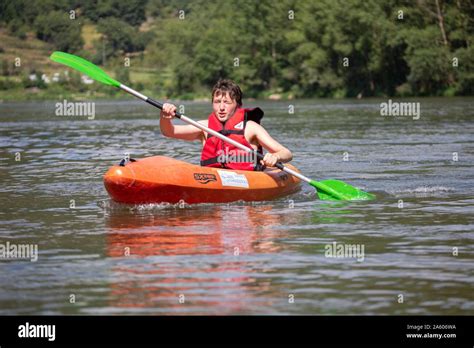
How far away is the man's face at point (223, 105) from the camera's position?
12516 millimetres

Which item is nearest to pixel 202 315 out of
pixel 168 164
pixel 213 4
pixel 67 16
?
pixel 168 164

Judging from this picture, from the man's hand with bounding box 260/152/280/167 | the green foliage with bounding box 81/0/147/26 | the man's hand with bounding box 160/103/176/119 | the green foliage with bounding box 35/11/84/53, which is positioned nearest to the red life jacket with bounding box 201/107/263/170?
the man's hand with bounding box 260/152/280/167

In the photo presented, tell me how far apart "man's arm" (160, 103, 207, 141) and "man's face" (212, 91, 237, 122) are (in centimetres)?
33

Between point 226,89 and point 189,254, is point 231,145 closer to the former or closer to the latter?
point 226,89

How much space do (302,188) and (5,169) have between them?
242 inches

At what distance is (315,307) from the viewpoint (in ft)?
22.2

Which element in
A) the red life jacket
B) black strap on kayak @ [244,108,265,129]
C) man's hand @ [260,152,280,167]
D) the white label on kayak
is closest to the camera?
man's hand @ [260,152,280,167]

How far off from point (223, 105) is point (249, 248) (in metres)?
3.81

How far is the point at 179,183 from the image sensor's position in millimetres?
11867

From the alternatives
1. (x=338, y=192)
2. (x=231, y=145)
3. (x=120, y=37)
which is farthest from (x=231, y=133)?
(x=120, y=37)

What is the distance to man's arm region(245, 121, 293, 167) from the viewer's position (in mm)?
12180

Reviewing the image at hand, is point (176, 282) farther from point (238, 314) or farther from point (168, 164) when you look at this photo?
point (168, 164)

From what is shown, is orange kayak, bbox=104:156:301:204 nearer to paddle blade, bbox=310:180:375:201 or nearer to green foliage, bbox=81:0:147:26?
paddle blade, bbox=310:180:375:201
